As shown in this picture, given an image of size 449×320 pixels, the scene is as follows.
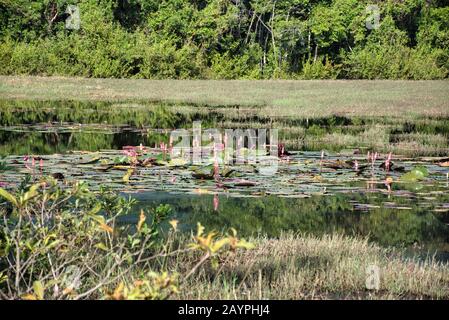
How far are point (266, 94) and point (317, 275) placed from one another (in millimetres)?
27626

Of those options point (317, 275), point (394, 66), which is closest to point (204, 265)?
point (317, 275)

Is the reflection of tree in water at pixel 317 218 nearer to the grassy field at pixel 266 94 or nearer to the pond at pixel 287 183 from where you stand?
the pond at pixel 287 183

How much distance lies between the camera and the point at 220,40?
161ft

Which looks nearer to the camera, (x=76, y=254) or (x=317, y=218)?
(x=76, y=254)

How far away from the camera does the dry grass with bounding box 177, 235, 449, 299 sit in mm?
5914

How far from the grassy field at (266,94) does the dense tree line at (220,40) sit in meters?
2.74

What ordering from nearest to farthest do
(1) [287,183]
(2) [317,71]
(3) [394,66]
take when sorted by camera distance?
(1) [287,183] < (2) [317,71] < (3) [394,66]

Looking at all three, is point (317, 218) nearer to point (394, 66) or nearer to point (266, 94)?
point (266, 94)

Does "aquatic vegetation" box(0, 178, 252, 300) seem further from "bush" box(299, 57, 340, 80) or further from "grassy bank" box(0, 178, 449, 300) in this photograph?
"bush" box(299, 57, 340, 80)

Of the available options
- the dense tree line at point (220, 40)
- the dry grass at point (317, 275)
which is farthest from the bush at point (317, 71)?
the dry grass at point (317, 275)

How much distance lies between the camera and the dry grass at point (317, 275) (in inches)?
233

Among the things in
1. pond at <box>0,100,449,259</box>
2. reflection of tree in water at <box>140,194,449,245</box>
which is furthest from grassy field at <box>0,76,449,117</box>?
reflection of tree in water at <box>140,194,449,245</box>
